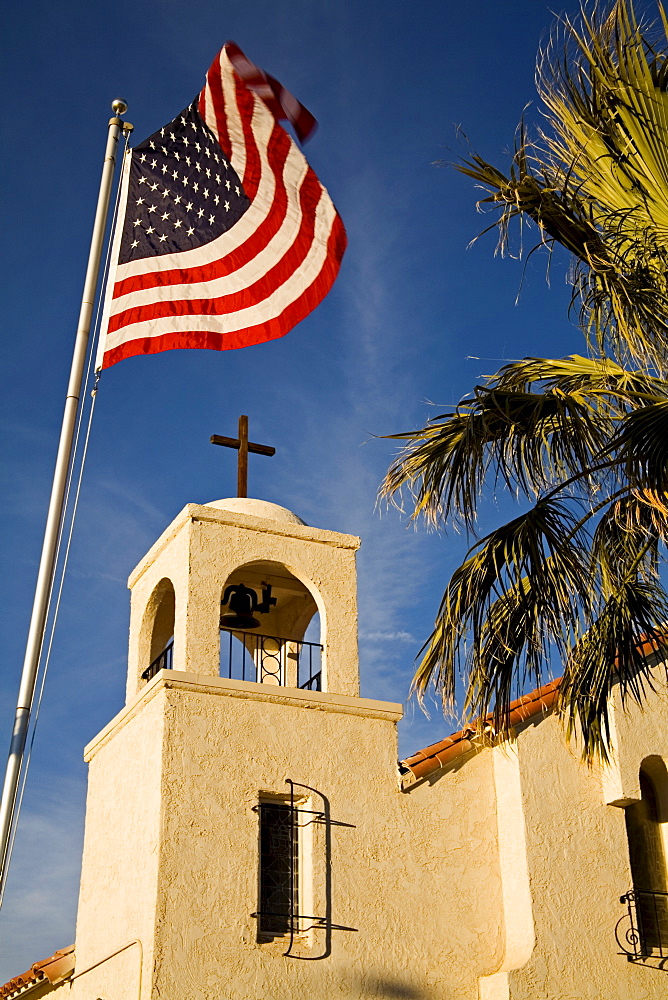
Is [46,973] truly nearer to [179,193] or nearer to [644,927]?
[644,927]

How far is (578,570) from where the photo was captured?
851cm

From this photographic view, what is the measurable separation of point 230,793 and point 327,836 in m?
1.09

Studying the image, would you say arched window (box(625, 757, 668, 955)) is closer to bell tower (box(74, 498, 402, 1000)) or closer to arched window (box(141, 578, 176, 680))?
bell tower (box(74, 498, 402, 1000))

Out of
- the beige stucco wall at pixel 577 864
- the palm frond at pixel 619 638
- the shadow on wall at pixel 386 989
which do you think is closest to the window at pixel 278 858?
the shadow on wall at pixel 386 989

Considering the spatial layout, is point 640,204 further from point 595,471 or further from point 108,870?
point 108,870

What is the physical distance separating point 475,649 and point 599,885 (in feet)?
14.6

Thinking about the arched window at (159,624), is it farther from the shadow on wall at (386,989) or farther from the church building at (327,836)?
the shadow on wall at (386,989)

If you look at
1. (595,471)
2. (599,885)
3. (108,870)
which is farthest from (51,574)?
(599,885)

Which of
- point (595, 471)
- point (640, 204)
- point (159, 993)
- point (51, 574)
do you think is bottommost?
point (159, 993)

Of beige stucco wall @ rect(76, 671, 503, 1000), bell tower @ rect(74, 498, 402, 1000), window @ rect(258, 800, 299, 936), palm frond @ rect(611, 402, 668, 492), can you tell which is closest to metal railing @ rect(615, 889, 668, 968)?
beige stucco wall @ rect(76, 671, 503, 1000)

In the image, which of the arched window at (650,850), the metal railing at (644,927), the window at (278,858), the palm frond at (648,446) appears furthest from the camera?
the arched window at (650,850)

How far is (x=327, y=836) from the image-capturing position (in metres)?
11.1

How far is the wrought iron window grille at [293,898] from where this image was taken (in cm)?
1052

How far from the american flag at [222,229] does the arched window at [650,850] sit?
6822 mm
